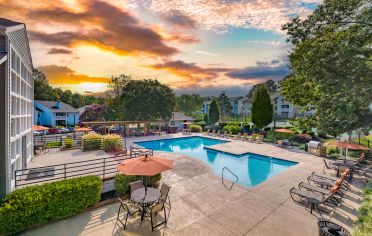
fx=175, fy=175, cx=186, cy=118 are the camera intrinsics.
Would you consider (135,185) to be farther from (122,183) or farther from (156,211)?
(156,211)

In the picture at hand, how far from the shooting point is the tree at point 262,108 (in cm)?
2684

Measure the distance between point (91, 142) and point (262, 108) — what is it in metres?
23.5

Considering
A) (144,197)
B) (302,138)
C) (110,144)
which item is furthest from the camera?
(302,138)

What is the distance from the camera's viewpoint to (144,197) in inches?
263

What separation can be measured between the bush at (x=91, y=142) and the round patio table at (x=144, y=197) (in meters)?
11.6

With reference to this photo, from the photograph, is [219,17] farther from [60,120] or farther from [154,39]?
[60,120]

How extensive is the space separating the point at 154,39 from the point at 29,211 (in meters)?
15.1

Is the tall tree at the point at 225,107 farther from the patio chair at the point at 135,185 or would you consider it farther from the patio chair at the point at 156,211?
the patio chair at the point at 156,211

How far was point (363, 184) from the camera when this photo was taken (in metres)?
10.3

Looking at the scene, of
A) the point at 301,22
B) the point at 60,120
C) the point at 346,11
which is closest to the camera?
the point at 346,11

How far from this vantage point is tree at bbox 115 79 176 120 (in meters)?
33.4

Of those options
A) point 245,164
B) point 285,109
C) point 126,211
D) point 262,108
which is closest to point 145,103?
point 262,108

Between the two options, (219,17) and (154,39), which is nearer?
(219,17)

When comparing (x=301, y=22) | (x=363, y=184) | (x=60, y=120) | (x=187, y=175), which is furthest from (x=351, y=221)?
(x=60, y=120)
